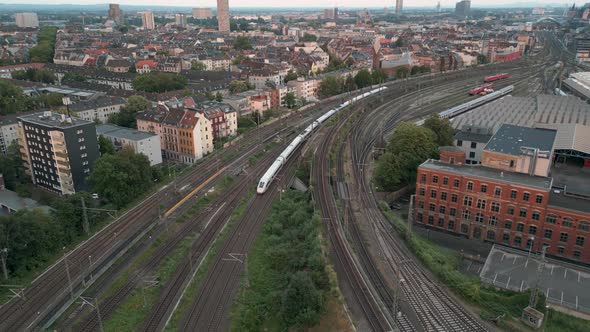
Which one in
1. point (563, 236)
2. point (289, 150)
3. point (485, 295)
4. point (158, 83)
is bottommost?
point (485, 295)

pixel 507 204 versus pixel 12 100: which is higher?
pixel 12 100

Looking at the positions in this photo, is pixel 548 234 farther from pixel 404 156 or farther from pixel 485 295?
pixel 404 156

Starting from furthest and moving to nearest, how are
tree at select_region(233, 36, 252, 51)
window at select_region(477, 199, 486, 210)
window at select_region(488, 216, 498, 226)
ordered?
tree at select_region(233, 36, 252, 51), window at select_region(477, 199, 486, 210), window at select_region(488, 216, 498, 226)

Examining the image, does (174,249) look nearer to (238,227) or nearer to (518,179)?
(238,227)

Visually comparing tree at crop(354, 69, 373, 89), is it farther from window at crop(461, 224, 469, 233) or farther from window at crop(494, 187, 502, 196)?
window at crop(494, 187, 502, 196)

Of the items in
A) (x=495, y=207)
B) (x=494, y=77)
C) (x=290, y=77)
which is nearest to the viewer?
(x=495, y=207)

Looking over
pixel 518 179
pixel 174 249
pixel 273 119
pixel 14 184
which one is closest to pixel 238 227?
pixel 174 249

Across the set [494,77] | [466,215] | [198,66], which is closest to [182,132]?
[466,215]

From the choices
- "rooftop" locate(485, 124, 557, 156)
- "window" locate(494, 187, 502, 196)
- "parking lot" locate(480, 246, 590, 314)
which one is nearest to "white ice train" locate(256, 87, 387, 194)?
"rooftop" locate(485, 124, 557, 156)
